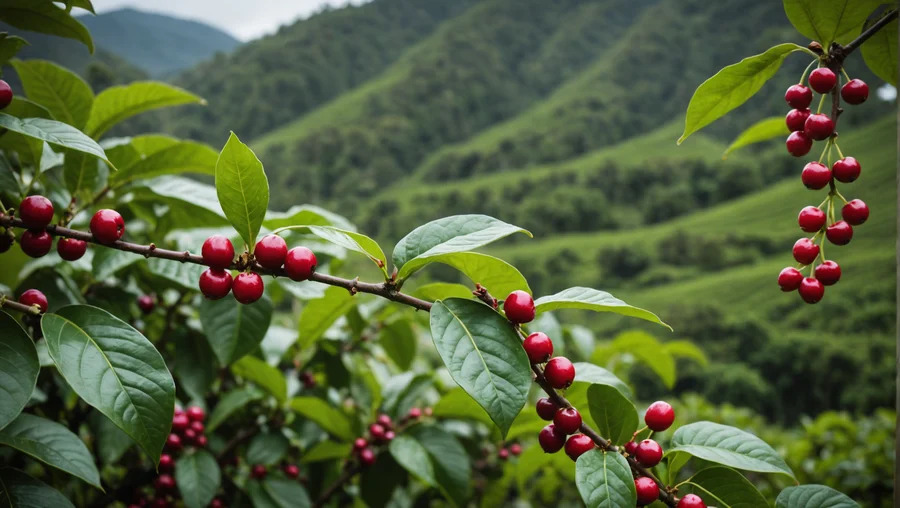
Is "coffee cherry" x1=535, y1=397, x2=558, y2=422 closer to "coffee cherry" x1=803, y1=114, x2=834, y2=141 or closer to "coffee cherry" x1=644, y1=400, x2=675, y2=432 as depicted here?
"coffee cherry" x1=644, y1=400, x2=675, y2=432

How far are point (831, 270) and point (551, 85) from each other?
202 ft

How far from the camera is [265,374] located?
117 centimetres

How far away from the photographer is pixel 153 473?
1137mm

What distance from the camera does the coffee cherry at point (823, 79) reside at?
31.7 inches

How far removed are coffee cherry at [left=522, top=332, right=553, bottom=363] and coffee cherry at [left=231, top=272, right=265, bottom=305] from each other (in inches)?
12.5

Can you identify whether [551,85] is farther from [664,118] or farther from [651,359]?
[651,359]

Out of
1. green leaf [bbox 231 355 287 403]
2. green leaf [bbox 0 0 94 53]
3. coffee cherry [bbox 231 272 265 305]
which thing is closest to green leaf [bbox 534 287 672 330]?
coffee cherry [bbox 231 272 265 305]

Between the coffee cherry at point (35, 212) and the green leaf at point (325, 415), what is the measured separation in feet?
2.03

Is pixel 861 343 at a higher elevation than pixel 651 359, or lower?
lower

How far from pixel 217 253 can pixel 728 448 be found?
676 millimetres

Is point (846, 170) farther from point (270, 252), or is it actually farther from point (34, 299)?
point (34, 299)

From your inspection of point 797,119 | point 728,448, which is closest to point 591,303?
point 728,448

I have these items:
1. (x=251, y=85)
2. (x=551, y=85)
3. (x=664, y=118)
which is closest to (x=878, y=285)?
(x=664, y=118)

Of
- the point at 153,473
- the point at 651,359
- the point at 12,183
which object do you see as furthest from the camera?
the point at 651,359
